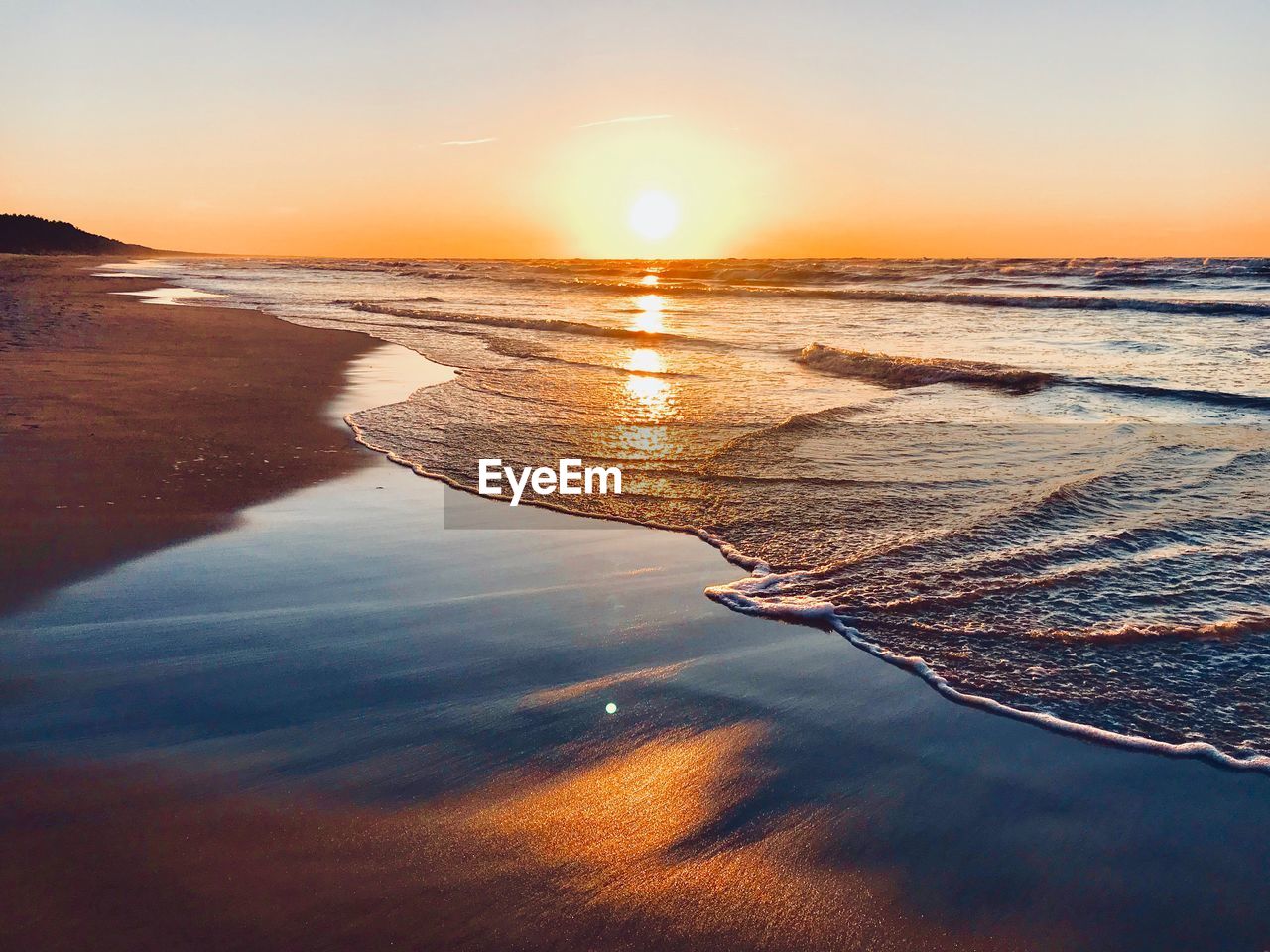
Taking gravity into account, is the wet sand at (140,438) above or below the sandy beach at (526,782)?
above

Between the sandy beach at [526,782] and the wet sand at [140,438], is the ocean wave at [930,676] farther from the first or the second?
the wet sand at [140,438]

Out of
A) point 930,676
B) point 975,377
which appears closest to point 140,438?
point 930,676

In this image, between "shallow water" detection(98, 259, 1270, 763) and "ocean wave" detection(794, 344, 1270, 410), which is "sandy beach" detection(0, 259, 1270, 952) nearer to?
"shallow water" detection(98, 259, 1270, 763)

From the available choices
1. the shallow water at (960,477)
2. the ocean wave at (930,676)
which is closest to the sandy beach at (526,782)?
the ocean wave at (930,676)

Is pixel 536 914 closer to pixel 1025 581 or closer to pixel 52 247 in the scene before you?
pixel 1025 581

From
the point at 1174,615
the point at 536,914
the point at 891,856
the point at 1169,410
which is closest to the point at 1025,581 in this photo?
the point at 1174,615

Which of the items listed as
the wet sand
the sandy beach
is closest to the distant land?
the wet sand

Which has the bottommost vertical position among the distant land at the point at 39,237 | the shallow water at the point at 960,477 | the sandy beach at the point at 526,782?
the sandy beach at the point at 526,782
